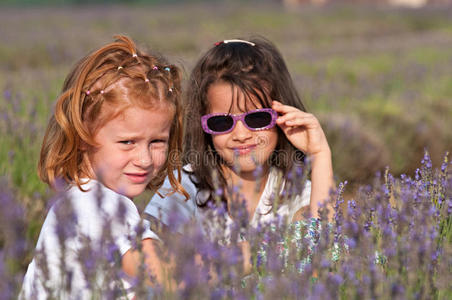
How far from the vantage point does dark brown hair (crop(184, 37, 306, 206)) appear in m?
2.88

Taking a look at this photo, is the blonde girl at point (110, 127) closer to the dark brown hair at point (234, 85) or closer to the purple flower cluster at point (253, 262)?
the dark brown hair at point (234, 85)

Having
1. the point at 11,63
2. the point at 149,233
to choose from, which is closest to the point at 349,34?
the point at 11,63

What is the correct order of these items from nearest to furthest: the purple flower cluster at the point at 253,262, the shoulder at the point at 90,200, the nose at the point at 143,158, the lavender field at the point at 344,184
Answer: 1. the purple flower cluster at the point at 253,262
2. the lavender field at the point at 344,184
3. the shoulder at the point at 90,200
4. the nose at the point at 143,158

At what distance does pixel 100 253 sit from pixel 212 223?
298 mm

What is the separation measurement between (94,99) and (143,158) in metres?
0.32

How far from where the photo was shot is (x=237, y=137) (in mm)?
2799

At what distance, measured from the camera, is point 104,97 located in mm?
2297

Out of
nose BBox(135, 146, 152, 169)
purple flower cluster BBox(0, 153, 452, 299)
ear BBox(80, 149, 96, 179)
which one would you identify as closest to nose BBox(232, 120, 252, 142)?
nose BBox(135, 146, 152, 169)

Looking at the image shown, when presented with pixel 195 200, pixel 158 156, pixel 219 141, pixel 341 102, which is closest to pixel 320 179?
pixel 219 141

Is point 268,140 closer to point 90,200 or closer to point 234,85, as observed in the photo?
point 234,85

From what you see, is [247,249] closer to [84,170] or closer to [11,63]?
[84,170]

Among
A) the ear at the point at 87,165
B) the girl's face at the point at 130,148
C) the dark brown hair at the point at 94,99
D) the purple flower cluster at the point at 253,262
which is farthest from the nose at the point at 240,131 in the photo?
the purple flower cluster at the point at 253,262

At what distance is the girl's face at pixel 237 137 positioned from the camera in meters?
2.80

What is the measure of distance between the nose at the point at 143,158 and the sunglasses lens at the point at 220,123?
634 millimetres
